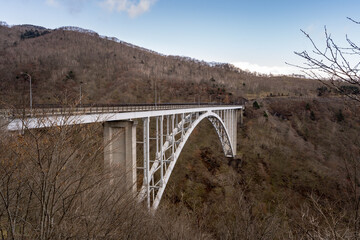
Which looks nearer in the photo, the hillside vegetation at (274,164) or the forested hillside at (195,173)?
the forested hillside at (195,173)

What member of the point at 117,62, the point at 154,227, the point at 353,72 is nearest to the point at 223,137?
the point at 154,227

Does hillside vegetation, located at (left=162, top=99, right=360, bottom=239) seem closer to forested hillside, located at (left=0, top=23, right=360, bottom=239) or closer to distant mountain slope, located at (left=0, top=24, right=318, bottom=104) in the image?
forested hillside, located at (left=0, top=23, right=360, bottom=239)

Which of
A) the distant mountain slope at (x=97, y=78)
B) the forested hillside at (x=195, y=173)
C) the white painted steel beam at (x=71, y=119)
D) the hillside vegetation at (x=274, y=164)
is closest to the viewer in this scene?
the forested hillside at (x=195, y=173)

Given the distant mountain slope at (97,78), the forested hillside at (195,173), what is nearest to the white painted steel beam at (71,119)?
the forested hillside at (195,173)

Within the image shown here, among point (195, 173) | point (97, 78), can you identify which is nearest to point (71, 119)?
point (195, 173)

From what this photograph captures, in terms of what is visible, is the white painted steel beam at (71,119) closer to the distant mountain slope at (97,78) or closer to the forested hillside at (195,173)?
the forested hillside at (195,173)

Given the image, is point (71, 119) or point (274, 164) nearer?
point (71, 119)

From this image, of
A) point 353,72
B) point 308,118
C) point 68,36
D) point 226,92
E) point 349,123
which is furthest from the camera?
point 68,36

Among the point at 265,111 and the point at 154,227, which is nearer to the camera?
the point at 154,227

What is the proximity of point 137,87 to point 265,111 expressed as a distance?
3423cm

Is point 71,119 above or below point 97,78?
below

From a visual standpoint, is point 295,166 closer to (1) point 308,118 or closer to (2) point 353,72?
(1) point 308,118

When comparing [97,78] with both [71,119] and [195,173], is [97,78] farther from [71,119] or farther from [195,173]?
[71,119]

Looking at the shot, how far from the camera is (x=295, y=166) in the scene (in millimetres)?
31781
